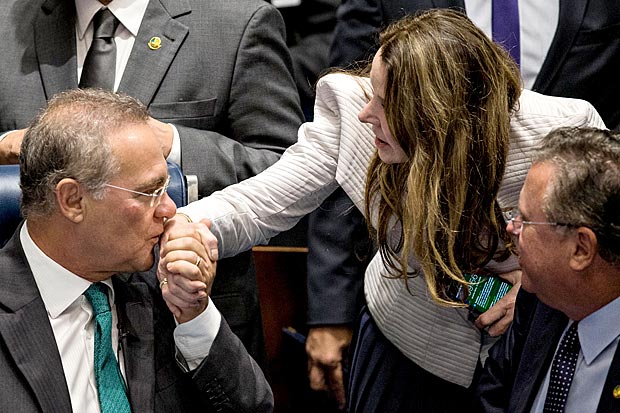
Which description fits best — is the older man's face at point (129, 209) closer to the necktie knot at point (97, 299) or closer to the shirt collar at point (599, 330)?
the necktie knot at point (97, 299)

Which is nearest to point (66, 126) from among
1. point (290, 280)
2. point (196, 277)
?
point (196, 277)

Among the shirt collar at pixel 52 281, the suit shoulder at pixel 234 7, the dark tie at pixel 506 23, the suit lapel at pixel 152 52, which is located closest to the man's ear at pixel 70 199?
the shirt collar at pixel 52 281

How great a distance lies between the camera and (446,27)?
263 cm

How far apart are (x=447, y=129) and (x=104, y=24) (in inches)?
39.2

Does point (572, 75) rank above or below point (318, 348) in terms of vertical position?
above

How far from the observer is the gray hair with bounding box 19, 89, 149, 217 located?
99.5 inches

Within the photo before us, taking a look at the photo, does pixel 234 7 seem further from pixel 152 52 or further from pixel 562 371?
pixel 562 371

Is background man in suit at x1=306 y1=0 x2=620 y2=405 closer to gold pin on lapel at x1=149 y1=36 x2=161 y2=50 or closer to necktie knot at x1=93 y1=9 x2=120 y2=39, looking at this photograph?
gold pin on lapel at x1=149 y1=36 x2=161 y2=50

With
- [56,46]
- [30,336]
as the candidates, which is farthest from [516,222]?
[56,46]

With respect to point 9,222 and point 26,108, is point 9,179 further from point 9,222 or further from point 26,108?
point 26,108

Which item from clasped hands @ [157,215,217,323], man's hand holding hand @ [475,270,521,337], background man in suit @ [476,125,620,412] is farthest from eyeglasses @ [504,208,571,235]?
clasped hands @ [157,215,217,323]

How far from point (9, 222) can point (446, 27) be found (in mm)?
1036

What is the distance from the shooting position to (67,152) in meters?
2.53

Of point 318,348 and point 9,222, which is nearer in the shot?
point 9,222
